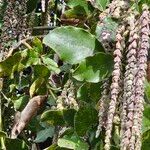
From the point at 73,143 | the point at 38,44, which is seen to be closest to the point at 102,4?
the point at 38,44

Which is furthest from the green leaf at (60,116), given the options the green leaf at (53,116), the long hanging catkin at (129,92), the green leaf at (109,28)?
the long hanging catkin at (129,92)

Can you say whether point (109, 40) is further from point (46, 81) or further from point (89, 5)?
point (89, 5)

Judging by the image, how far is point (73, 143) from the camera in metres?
1.38

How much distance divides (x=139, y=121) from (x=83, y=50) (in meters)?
0.33

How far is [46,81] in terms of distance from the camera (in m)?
1.64

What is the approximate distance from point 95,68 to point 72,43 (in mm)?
86

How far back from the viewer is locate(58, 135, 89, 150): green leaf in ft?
4.44

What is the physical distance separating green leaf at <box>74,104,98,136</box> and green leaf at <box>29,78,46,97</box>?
0.27 meters

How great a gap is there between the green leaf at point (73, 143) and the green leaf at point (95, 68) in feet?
0.57

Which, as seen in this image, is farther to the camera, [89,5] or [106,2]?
[89,5]

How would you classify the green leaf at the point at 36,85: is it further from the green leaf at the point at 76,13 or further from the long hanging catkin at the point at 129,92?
the long hanging catkin at the point at 129,92

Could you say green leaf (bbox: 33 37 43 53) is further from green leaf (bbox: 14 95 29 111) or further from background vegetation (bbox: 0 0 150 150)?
green leaf (bbox: 14 95 29 111)

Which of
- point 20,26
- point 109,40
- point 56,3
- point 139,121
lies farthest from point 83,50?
point 56,3

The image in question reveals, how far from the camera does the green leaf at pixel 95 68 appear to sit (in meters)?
1.28
